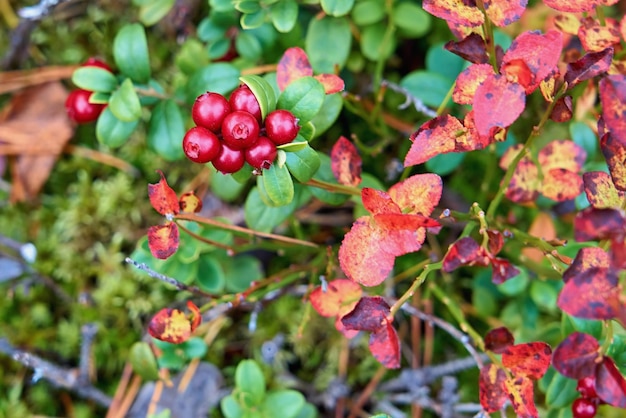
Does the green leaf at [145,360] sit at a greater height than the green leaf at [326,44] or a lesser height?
lesser

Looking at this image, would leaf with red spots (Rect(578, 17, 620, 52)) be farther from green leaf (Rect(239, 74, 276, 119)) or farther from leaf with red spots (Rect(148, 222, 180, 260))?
leaf with red spots (Rect(148, 222, 180, 260))

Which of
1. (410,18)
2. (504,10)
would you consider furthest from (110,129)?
(504,10)

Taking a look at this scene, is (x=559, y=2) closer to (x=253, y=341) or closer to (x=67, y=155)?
(x=253, y=341)

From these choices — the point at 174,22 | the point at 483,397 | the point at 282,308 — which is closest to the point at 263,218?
the point at 282,308

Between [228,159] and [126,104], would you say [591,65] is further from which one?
[126,104]

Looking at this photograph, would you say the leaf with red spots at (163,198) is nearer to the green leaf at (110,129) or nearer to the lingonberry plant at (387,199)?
the lingonberry plant at (387,199)

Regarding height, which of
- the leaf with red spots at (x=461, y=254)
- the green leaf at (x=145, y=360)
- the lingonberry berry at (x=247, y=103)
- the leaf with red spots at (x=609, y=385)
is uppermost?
the lingonberry berry at (x=247, y=103)

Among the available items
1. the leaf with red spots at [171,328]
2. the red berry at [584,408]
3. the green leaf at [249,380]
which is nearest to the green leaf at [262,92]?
the leaf with red spots at [171,328]
